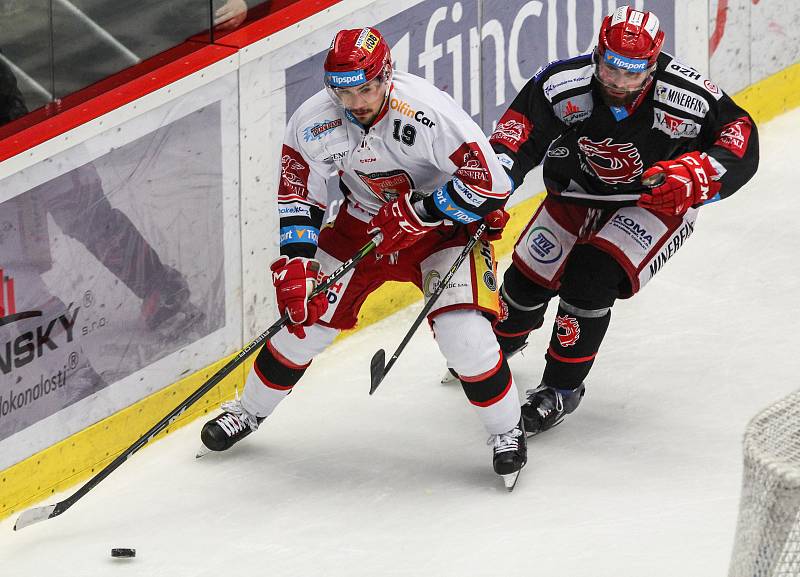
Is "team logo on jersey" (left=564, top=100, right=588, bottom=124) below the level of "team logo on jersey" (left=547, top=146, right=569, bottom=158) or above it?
above

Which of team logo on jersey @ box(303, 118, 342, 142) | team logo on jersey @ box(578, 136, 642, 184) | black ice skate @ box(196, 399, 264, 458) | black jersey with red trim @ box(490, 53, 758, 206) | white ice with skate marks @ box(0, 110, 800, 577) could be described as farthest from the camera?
black ice skate @ box(196, 399, 264, 458)

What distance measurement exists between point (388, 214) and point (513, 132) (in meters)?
0.52

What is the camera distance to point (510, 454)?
4293 mm

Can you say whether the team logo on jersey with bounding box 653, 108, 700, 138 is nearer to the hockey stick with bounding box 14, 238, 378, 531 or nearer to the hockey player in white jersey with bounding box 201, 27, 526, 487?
the hockey player in white jersey with bounding box 201, 27, 526, 487

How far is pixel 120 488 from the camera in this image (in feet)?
14.6

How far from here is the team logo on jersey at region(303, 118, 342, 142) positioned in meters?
4.21

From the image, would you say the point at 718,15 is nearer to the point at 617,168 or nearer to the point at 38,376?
the point at 617,168

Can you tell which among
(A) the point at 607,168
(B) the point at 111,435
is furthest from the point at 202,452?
(A) the point at 607,168

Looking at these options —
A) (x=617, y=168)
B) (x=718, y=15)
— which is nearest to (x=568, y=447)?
(x=617, y=168)

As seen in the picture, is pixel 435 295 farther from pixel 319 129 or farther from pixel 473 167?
pixel 319 129

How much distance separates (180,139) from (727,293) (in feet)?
6.74

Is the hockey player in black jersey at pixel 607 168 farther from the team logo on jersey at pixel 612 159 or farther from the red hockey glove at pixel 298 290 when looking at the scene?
the red hockey glove at pixel 298 290

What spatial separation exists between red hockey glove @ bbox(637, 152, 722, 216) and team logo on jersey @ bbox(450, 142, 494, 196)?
1.50 feet

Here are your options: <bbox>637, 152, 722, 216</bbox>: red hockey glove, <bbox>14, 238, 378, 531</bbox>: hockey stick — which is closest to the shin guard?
<bbox>637, 152, 722, 216</bbox>: red hockey glove
